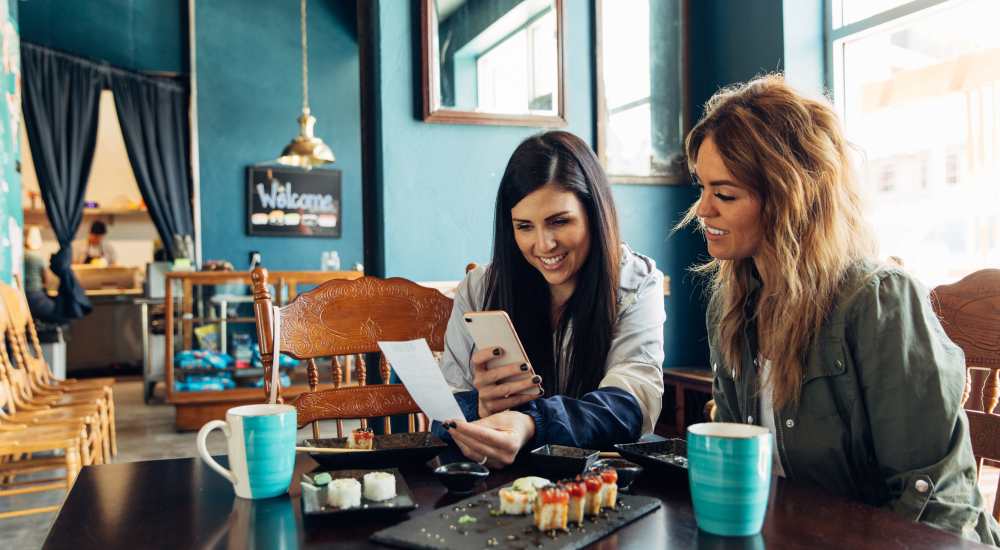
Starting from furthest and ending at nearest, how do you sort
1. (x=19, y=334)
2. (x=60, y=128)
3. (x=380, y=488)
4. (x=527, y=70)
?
(x=60, y=128) < (x=19, y=334) < (x=527, y=70) < (x=380, y=488)

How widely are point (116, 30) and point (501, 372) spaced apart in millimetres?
7555

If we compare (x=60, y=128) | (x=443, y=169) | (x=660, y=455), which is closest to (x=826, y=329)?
(x=660, y=455)

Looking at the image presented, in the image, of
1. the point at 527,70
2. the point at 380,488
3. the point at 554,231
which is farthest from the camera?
the point at 527,70

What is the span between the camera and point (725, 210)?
120 cm

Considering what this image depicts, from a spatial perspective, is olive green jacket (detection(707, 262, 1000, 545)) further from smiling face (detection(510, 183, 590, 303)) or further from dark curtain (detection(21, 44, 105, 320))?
dark curtain (detection(21, 44, 105, 320))

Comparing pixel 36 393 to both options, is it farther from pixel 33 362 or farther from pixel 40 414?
pixel 40 414

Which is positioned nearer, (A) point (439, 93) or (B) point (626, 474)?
(B) point (626, 474)

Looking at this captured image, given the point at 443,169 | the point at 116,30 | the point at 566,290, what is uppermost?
the point at 116,30

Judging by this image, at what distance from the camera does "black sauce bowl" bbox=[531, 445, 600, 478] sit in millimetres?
987

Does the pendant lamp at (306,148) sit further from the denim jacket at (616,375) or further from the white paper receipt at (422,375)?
the white paper receipt at (422,375)

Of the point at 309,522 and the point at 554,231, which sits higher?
the point at 554,231

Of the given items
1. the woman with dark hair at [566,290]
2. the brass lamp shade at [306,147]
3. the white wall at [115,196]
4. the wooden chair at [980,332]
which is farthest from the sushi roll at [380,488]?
the white wall at [115,196]

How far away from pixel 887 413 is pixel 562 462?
0.45 m

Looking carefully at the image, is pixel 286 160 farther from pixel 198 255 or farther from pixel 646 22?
pixel 646 22
